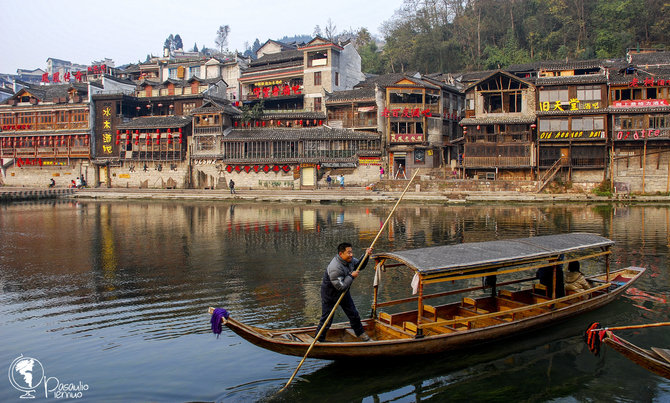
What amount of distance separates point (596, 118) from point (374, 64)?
38.5 meters

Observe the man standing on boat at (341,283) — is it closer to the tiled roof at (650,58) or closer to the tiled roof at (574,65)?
the tiled roof at (574,65)

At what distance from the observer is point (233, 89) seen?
69250 millimetres

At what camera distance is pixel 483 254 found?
11.2 meters

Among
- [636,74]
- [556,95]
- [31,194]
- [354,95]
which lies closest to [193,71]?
[31,194]

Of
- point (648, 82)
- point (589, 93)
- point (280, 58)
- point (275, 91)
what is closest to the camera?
point (648, 82)

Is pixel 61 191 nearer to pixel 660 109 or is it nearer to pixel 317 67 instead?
pixel 317 67

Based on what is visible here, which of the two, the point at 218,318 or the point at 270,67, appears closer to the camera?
the point at 218,318

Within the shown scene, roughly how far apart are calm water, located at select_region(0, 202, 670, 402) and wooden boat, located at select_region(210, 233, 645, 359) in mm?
537

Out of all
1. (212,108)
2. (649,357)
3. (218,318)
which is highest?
(212,108)

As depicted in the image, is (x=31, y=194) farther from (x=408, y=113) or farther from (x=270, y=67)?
(x=408, y=113)

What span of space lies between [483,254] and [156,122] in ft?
178

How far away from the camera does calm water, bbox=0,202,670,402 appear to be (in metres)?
9.38

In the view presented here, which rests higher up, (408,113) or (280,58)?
(280,58)

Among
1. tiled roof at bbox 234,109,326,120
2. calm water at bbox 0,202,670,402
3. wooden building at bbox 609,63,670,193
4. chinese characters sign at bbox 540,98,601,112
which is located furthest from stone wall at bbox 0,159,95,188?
wooden building at bbox 609,63,670,193
